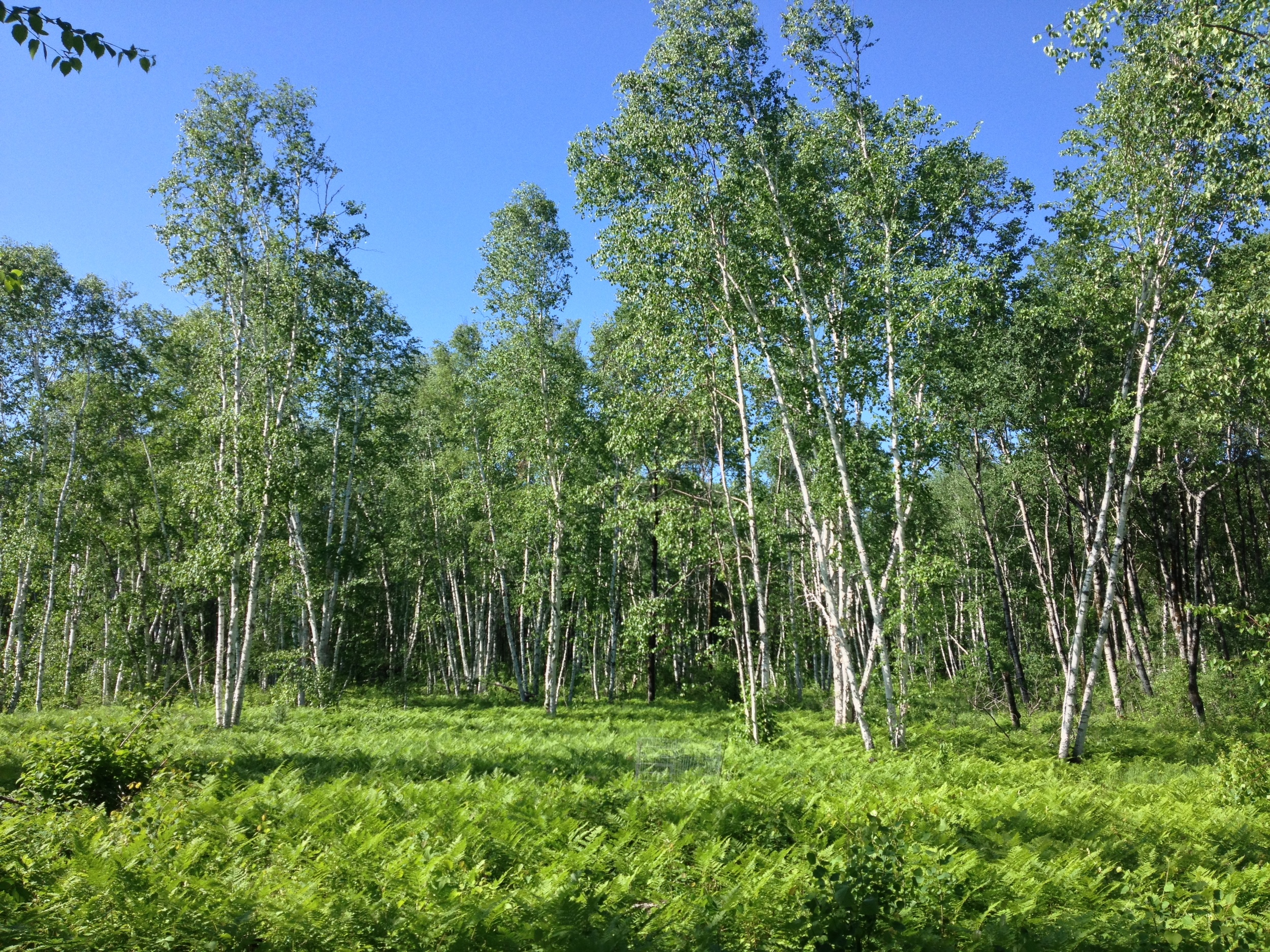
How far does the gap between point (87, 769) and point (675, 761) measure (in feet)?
22.4

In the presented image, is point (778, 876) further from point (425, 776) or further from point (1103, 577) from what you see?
point (1103, 577)

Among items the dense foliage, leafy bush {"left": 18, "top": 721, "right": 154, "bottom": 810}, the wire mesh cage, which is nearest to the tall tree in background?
the dense foliage

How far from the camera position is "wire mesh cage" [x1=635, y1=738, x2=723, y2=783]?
8.79 metres

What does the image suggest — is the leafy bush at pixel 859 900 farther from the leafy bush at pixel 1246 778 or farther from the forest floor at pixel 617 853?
the leafy bush at pixel 1246 778

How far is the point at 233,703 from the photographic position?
44.9 ft

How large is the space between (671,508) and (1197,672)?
15.7 meters

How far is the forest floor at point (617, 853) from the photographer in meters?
3.81

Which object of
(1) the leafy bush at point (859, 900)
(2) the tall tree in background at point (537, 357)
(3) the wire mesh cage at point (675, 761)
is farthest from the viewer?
(2) the tall tree in background at point (537, 357)

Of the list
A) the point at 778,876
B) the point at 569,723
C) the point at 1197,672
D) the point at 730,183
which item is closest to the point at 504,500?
the point at 569,723

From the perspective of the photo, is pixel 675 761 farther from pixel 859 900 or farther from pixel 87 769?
pixel 87 769

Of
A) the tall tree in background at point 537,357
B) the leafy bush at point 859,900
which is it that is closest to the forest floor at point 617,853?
the leafy bush at point 859,900

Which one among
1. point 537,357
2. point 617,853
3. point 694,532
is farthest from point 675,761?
point 537,357

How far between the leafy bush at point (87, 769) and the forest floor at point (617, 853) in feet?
0.18

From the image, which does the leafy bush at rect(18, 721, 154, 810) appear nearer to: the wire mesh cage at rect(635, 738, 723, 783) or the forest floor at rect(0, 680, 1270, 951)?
the forest floor at rect(0, 680, 1270, 951)
